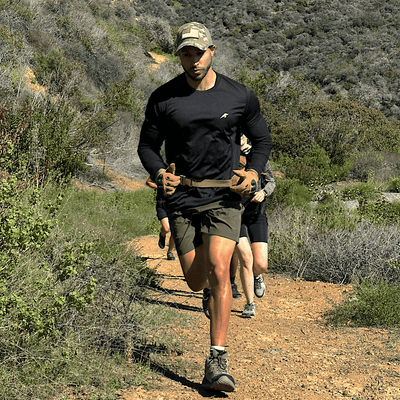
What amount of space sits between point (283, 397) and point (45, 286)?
5.71 feet

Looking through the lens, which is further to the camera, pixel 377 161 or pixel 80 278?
pixel 377 161

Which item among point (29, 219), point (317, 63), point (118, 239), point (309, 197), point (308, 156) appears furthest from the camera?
point (317, 63)

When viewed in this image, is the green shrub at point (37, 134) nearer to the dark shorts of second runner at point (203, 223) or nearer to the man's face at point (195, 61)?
the dark shorts of second runner at point (203, 223)

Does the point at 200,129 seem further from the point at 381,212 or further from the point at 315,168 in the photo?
the point at 315,168

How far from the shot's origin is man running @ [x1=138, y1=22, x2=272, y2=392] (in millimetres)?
3518

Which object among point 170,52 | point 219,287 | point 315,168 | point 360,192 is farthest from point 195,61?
point 170,52

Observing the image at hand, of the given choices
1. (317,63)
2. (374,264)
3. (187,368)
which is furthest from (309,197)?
(317,63)

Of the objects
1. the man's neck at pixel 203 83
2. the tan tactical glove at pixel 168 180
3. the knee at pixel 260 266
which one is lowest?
the knee at pixel 260 266

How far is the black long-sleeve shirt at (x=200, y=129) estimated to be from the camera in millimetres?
3539

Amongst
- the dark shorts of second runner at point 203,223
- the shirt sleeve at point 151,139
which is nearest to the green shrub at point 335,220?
the dark shorts of second runner at point 203,223

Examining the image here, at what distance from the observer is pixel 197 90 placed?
144 inches

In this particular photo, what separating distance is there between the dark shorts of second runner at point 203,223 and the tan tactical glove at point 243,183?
13cm

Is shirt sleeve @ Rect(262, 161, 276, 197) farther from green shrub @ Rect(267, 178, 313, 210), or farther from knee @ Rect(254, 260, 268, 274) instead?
green shrub @ Rect(267, 178, 313, 210)

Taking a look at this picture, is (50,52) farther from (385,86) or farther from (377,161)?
(385,86)
